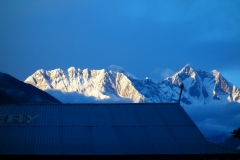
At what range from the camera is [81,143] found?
45625mm

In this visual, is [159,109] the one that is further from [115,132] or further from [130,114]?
[115,132]

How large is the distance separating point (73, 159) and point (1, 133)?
26.4ft

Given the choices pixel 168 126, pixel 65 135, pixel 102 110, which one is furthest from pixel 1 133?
pixel 168 126

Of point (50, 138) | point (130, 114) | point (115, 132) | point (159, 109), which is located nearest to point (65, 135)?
point (50, 138)

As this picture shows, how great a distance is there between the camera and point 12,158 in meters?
44.5

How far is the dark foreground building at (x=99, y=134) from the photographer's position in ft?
147

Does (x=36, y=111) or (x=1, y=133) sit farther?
(x=36, y=111)

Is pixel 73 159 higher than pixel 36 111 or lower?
lower

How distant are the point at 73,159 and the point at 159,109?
43.2 ft

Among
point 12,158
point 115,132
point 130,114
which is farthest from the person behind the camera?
point 130,114

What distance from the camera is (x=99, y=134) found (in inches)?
1855

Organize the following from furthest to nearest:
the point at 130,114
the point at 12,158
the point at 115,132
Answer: the point at 130,114
the point at 115,132
the point at 12,158

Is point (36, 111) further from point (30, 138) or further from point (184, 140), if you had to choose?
point (184, 140)

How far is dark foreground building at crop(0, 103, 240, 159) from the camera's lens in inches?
1764
